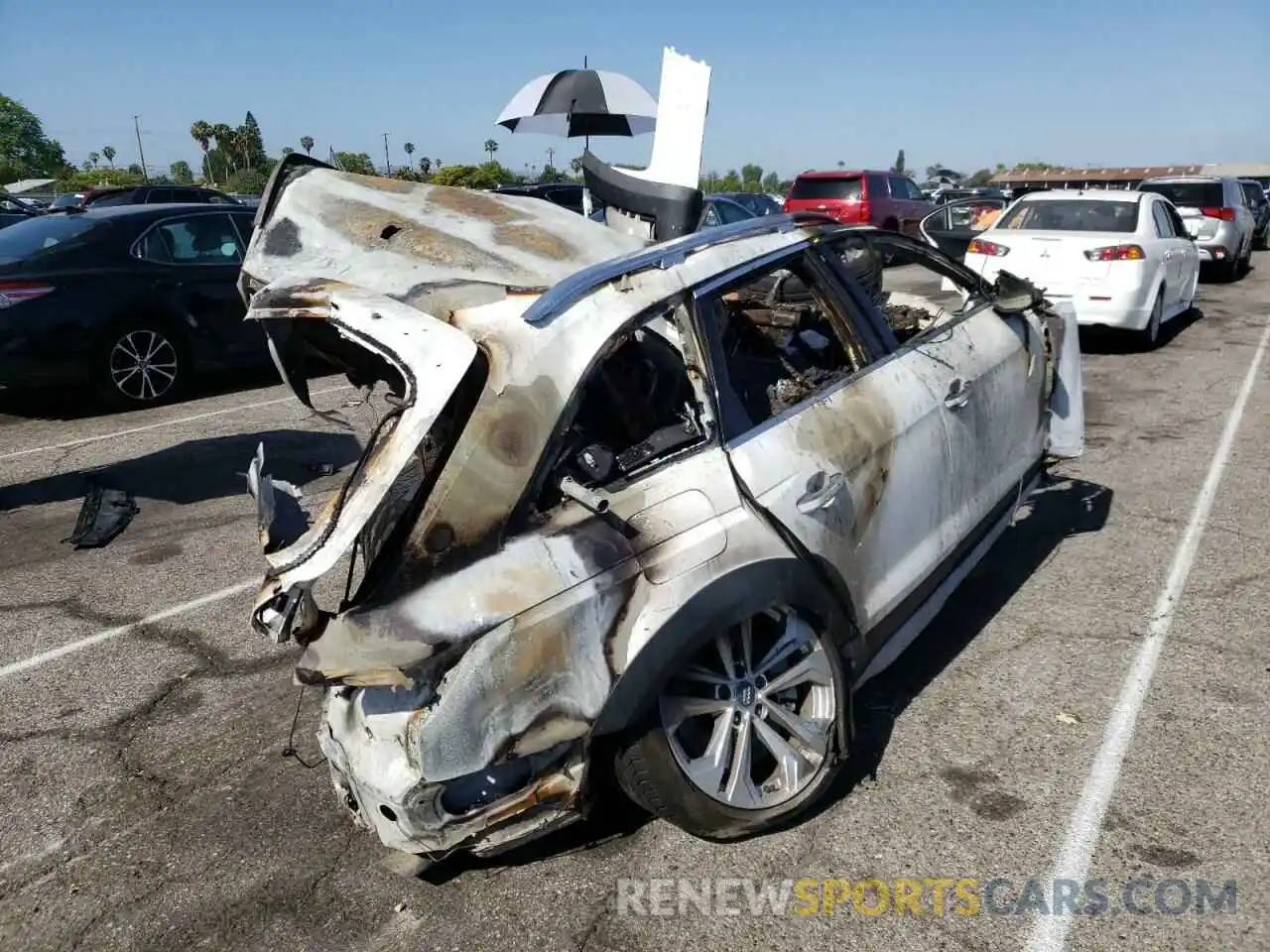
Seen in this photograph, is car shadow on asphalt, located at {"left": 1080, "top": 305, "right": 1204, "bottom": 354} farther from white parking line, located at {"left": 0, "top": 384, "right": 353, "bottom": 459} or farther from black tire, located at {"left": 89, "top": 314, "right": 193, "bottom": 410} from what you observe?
black tire, located at {"left": 89, "top": 314, "right": 193, "bottom": 410}

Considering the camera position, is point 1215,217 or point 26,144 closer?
point 1215,217

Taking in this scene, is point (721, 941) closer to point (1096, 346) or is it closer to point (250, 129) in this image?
point (1096, 346)

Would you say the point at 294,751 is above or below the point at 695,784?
below

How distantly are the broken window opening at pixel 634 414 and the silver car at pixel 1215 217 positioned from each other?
1441 cm

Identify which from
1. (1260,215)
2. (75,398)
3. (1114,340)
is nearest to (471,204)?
(75,398)

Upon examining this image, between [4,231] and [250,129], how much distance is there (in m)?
84.9

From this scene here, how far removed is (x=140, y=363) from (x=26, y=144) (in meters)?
118

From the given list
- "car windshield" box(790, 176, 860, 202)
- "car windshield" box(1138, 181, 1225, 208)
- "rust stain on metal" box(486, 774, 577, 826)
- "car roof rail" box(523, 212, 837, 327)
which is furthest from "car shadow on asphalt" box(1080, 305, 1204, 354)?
"car windshield" box(790, 176, 860, 202)

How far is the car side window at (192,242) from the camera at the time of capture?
877 centimetres

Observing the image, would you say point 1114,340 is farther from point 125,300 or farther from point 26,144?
point 26,144

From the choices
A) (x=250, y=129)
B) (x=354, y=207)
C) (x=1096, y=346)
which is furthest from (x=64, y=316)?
(x=250, y=129)

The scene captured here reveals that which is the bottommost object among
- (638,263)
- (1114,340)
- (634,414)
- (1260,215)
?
(1114,340)

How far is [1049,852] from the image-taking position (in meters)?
2.82

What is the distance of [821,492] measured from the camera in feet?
9.90
